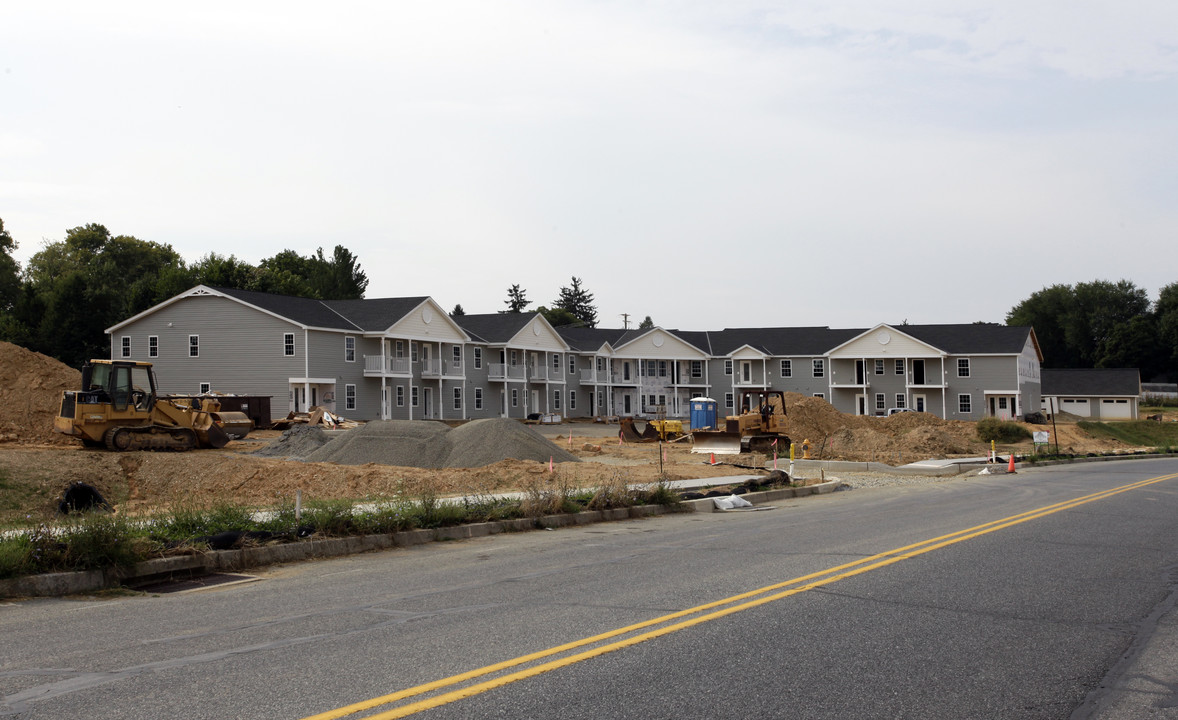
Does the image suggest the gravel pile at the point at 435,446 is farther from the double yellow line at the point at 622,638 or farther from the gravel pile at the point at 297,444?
the double yellow line at the point at 622,638

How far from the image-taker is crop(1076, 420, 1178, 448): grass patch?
2165 inches

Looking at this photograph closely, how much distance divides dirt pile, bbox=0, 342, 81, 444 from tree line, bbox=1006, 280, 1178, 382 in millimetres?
109884

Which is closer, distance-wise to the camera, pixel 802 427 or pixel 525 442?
pixel 525 442

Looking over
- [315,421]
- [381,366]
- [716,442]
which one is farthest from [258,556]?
[381,366]

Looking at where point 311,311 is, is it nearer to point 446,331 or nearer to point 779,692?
point 446,331

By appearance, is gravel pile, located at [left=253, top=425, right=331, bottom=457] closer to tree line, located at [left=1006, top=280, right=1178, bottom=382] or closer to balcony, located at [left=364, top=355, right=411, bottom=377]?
balcony, located at [left=364, top=355, right=411, bottom=377]

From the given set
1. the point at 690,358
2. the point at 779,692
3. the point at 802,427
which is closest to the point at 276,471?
the point at 779,692

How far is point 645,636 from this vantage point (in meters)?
7.27

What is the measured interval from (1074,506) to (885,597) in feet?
36.3

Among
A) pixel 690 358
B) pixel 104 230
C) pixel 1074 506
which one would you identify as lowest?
pixel 1074 506

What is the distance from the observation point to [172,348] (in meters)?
52.6

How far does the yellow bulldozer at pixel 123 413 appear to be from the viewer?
29766 mm

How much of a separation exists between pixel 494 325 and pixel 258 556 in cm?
5760

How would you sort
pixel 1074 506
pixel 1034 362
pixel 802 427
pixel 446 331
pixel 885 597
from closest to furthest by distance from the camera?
pixel 885 597 → pixel 1074 506 → pixel 802 427 → pixel 446 331 → pixel 1034 362
